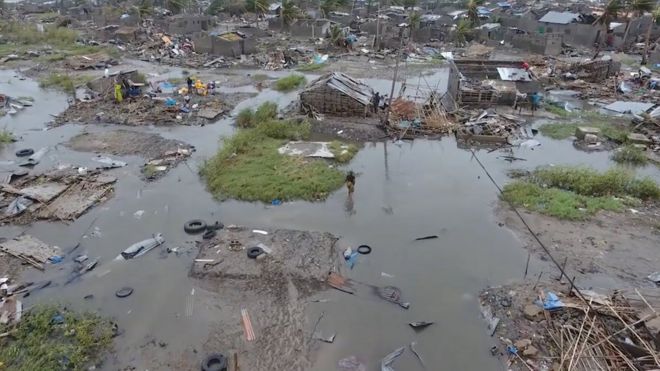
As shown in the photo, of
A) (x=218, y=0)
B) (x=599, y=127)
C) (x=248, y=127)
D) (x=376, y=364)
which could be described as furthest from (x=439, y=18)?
(x=376, y=364)

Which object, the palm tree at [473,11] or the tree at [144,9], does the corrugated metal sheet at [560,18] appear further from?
the tree at [144,9]

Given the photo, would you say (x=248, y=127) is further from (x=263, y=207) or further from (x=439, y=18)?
(x=439, y=18)

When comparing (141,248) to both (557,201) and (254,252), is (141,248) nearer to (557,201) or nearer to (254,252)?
(254,252)

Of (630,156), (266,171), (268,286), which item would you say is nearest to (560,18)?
(630,156)

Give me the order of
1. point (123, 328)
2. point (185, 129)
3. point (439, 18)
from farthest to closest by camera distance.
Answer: point (439, 18)
point (185, 129)
point (123, 328)

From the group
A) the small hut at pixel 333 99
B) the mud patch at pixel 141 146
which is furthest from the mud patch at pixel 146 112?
the small hut at pixel 333 99

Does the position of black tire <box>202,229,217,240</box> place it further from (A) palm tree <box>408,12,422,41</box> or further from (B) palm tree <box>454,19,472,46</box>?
(B) palm tree <box>454,19,472,46</box>
